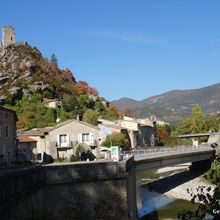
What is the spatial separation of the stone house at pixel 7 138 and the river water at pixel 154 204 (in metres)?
12.3

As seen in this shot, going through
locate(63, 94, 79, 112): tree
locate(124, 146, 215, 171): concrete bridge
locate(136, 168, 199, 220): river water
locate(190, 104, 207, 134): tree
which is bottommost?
locate(136, 168, 199, 220): river water

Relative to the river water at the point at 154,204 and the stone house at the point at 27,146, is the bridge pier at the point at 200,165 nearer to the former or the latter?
the river water at the point at 154,204

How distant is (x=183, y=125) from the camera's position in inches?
4213

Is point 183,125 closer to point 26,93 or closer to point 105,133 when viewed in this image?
point 26,93

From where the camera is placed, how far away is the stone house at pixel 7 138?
37.9 meters

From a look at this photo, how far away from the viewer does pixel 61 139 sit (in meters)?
54.4

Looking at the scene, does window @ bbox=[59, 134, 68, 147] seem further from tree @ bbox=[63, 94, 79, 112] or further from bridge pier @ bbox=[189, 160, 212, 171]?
tree @ bbox=[63, 94, 79, 112]

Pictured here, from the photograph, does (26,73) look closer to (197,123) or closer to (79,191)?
(197,123)

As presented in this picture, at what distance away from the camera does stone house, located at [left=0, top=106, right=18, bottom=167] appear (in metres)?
37.9

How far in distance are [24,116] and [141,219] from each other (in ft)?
145

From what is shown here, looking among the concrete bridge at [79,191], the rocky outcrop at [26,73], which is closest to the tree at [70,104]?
the rocky outcrop at [26,73]

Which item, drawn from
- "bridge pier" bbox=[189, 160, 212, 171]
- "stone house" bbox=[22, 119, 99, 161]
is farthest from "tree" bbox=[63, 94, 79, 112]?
"bridge pier" bbox=[189, 160, 212, 171]

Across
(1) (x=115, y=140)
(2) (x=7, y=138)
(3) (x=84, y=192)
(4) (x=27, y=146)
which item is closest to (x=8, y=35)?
(1) (x=115, y=140)

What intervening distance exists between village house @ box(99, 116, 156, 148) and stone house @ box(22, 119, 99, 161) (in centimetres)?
461
